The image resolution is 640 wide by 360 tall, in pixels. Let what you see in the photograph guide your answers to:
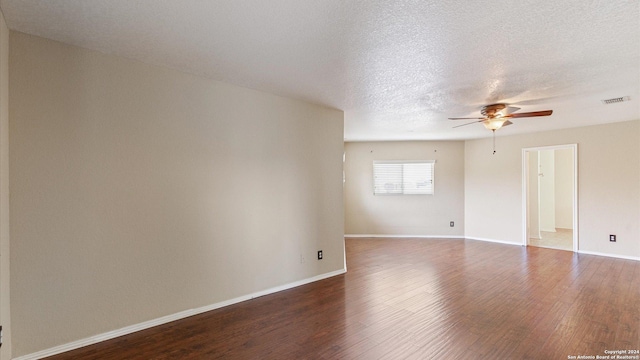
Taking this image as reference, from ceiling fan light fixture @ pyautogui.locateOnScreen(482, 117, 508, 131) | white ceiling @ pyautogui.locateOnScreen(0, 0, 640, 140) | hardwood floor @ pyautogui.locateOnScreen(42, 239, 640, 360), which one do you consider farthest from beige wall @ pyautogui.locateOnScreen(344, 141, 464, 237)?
white ceiling @ pyautogui.locateOnScreen(0, 0, 640, 140)

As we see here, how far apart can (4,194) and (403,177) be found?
6.84 metres

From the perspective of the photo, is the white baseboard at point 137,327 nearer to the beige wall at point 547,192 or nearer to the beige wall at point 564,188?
the beige wall at point 547,192

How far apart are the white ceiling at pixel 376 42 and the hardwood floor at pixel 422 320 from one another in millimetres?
2380

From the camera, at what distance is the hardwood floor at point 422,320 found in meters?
2.27

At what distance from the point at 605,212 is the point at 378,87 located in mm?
5179

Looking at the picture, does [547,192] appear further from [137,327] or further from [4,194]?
[4,194]

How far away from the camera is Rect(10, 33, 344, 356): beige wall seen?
2.13m

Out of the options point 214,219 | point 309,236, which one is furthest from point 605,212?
point 214,219

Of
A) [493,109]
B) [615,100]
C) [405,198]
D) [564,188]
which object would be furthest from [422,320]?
[564,188]

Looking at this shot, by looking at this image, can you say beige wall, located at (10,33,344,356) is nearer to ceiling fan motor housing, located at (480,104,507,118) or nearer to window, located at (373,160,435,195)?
ceiling fan motor housing, located at (480,104,507,118)

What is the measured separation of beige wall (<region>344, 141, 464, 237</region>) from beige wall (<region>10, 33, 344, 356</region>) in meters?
3.74

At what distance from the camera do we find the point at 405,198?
728cm

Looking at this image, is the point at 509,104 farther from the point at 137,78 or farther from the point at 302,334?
the point at 137,78

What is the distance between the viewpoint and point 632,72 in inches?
107
